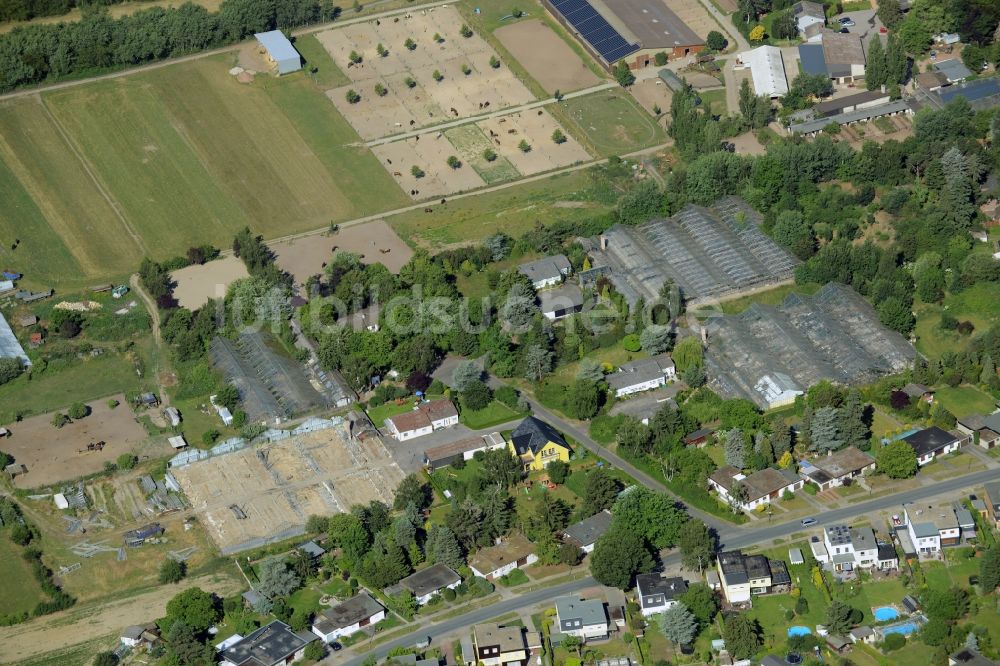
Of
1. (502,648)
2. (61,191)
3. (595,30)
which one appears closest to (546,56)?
(595,30)

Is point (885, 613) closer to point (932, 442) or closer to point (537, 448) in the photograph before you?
point (932, 442)

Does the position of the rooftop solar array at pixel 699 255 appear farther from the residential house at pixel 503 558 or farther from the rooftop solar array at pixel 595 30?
the rooftop solar array at pixel 595 30

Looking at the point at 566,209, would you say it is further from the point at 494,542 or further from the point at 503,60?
the point at 494,542

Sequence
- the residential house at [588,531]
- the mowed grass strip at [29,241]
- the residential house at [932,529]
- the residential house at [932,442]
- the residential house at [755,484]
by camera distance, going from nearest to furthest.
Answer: the residential house at [932,529] < the residential house at [588,531] < the residential house at [755,484] < the residential house at [932,442] < the mowed grass strip at [29,241]

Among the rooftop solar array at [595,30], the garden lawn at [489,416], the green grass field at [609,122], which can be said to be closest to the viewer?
the garden lawn at [489,416]

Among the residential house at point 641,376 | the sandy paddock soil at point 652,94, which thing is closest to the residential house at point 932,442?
the residential house at point 641,376

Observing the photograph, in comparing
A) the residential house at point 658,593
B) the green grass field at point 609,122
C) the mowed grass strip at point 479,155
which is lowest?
the green grass field at point 609,122

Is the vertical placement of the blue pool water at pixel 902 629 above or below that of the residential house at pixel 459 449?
above

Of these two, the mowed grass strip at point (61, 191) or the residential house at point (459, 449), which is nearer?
the residential house at point (459, 449)
